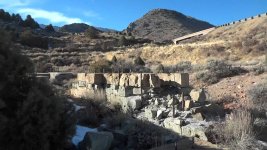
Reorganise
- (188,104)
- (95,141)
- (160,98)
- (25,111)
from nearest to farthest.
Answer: (25,111) → (95,141) → (188,104) → (160,98)

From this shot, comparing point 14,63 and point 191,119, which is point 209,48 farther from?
point 14,63

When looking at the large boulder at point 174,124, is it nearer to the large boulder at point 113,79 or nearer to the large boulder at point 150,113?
the large boulder at point 150,113

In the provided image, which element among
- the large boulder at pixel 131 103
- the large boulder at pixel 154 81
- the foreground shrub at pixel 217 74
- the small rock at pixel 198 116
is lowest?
the small rock at pixel 198 116

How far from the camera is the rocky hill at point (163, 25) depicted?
96750 mm

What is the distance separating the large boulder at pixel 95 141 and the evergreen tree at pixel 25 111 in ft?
3.18

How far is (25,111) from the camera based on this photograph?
19.0ft

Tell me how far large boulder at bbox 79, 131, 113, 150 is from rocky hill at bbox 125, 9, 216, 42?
8336 centimetres

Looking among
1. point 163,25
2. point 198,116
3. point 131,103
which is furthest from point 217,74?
point 163,25

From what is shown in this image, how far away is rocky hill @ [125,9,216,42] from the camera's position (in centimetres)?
9675

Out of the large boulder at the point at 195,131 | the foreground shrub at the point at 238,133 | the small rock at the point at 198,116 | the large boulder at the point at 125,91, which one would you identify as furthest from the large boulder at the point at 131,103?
the foreground shrub at the point at 238,133

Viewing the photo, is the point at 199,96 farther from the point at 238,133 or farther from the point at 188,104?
the point at 238,133

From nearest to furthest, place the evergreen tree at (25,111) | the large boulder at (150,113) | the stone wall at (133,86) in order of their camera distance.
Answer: the evergreen tree at (25,111)
the large boulder at (150,113)
the stone wall at (133,86)

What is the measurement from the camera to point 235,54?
4212 centimetres

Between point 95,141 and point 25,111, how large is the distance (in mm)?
1835
